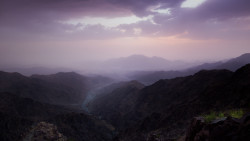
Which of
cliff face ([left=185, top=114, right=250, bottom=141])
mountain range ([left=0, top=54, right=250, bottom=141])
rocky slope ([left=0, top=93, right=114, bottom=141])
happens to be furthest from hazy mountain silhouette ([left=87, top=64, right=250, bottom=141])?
cliff face ([left=185, top=114, right=250, bottom=141])

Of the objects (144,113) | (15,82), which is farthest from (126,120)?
(15,82)

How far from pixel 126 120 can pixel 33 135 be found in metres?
56.3

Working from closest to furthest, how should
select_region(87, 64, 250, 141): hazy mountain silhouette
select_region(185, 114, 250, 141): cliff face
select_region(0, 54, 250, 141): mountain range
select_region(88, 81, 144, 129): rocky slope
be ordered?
select_region(185, 114, 250, 141): cliff face, select_region(0, 54, 250, 141): mountain range, select_region(87, 64, 250, 141): hazy mountain silhouette, select_region(88, 81, 144, 129): rocky slope

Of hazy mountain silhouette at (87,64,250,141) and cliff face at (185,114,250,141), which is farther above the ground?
cliff face at (185,114,250,141)

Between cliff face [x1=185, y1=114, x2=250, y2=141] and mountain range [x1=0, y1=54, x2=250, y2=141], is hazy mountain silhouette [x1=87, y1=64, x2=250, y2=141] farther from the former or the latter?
cliff face [x1=185, y1=114, x2=250, y2=141]

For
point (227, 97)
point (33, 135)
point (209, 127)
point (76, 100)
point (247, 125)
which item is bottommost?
point (76, 100)

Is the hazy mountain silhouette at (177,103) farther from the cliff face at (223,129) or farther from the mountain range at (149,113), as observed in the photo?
the cliff face at (223,129)

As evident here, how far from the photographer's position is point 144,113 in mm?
91562

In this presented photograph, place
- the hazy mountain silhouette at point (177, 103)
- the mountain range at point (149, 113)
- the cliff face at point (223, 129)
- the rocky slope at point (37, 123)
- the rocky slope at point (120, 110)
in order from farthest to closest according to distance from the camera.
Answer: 1. the rocky slope at point (120, 110)
2. the rocky slope at point (37, 123)
3. the hazy mountain silhouette at point (177, 103)
4. the mountain range at point (149, 113)
5. the cliff face at point (223, 129)

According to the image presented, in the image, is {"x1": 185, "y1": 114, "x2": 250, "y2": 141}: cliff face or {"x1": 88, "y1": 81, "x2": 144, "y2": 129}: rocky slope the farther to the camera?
{"x1": 88, "y1": 81, "x2": 144, "y2": 129}: rocky slope

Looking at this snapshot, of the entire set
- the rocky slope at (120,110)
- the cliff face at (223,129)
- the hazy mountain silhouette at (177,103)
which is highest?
the cliff face at (223,129)

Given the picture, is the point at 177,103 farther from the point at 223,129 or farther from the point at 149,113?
the point at 223,129

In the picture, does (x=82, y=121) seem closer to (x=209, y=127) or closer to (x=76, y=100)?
(x=209, y=127)

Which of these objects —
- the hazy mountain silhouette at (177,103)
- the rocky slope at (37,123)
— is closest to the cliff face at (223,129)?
the hazy mountain silhouette at (177,103)
